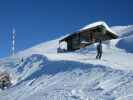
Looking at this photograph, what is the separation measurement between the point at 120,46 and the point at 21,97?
22.6 metres

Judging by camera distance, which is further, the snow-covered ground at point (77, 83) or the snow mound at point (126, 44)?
the snow mound at point (126, 44)

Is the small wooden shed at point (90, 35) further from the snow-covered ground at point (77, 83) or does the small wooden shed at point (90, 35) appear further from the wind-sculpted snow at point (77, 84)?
the wind-sculpted snow at point (77, 84)

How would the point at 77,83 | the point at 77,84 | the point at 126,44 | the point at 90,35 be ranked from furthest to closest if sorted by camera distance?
the point at 90,35, the point at 126,44, the point at 77,83, the point at 77,84

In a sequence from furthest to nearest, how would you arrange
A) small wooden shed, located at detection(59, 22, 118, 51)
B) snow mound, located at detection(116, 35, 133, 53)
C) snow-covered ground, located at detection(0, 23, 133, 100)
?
small wooden shed, located at detection(59, 22, 118, 51), snow mound, located at detection(116, 35, 133, 53), snow-covered ground, located at detection(0, 23, 133, 100)

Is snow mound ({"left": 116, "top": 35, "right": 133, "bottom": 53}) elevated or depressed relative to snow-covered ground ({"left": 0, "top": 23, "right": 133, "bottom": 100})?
elevated

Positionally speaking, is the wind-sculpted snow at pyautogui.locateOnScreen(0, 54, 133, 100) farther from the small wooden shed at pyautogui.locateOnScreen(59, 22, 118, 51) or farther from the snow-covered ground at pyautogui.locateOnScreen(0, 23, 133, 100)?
the small wooden shed at pyautogui.locateOnScreen(59, 22, 118, 51)

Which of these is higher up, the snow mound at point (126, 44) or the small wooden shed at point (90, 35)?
the small wooden shed at point (90, 35)

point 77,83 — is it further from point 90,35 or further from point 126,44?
point 90,35

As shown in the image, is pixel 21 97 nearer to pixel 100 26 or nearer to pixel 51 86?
pixel 51 86

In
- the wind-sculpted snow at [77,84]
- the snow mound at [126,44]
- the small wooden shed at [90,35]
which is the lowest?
the wind-sculpted snow at [77,84]

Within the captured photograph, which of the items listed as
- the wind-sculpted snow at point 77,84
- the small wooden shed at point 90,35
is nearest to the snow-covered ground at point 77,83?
the wind-sculpted snow at point 77,84

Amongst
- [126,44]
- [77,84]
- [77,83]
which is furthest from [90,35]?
[77,84]

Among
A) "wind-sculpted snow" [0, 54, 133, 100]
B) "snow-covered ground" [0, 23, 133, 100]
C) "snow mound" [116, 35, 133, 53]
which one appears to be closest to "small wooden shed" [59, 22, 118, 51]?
"snow mound" [116, 35, 133, 53]

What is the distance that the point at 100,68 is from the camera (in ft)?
78.3
